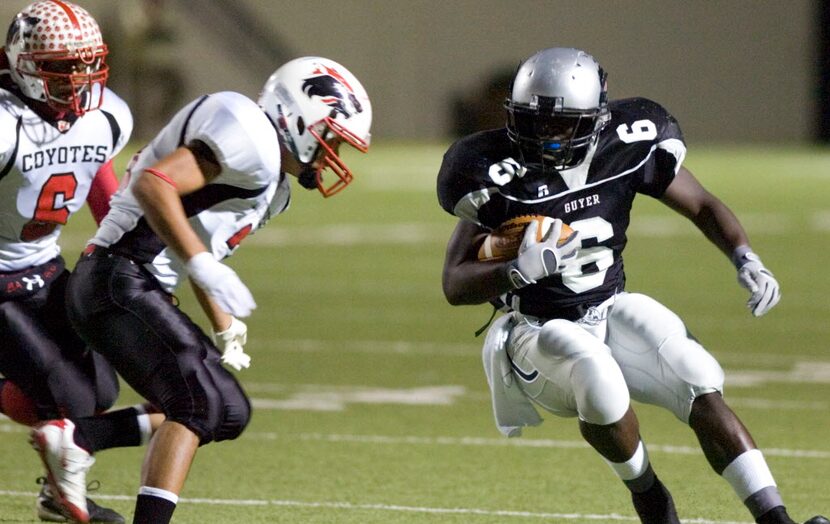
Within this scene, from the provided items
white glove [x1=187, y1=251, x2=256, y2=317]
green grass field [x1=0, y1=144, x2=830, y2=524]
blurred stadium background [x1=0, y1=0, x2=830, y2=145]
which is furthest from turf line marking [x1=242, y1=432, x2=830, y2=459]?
blurred stadium background [x1=0, y1=0, x2=830, y2=145]

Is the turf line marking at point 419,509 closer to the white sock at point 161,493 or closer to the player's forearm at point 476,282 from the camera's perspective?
the player's forearm at point 476,282

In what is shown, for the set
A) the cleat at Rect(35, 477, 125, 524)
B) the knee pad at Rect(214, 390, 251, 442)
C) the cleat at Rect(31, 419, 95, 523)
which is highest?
the knee pad at Rect(214, 390, 251, 442)

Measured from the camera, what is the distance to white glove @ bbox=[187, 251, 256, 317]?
3.66 m

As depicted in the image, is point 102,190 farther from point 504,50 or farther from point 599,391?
point 504,50

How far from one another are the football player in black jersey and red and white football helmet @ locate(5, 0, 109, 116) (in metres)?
1.12

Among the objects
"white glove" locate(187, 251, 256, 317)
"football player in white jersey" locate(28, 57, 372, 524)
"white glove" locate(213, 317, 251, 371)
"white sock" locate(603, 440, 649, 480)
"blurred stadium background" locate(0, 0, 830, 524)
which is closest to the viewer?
"white glove" locate(187, 251, 256, 317)

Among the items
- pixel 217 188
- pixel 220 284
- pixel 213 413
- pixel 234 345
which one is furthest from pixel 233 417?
pixel 217 188

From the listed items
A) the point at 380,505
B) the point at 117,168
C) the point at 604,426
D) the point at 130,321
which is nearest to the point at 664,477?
the point at 380,505

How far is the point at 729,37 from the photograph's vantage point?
2558 centimetres

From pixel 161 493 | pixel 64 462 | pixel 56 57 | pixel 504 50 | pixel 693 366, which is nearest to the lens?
pixel 161 493

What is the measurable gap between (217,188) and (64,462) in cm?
98

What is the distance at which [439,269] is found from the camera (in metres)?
10.9

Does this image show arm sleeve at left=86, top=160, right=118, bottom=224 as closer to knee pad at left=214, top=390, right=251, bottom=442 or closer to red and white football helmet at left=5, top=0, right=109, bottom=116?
red and white football helmet at left=5, top=0, right=109, bottom=116

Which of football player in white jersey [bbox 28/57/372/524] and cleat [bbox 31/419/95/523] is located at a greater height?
football player in white jersey [bbox 28/57/372/524]
